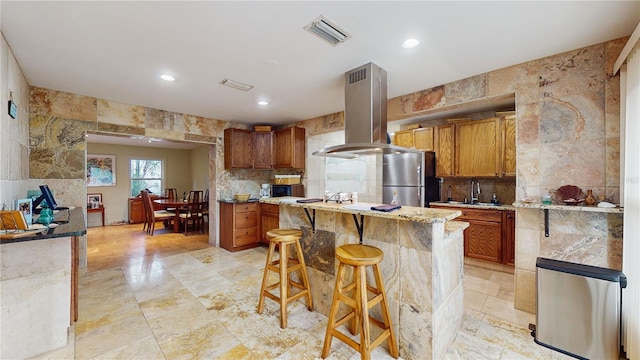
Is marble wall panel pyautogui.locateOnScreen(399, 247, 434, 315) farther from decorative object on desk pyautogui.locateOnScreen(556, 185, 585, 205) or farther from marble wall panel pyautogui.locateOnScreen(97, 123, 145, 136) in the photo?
marble wall panel pyautogui.locateOnScreen(97, 123, 145, 136)

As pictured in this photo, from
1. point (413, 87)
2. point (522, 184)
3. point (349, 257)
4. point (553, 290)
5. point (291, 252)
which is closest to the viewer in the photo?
point (349, 257)

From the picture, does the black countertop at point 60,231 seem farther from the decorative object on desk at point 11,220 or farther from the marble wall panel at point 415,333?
the marble wall panel at point 415,333

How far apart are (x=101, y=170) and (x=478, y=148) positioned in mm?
9006

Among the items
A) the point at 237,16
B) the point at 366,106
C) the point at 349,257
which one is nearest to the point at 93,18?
the point at 237,16

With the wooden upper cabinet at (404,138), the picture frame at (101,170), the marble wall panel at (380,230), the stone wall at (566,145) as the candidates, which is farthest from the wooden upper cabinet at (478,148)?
the picture frame at (101,170)

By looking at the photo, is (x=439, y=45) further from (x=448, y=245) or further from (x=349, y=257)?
(x=349, y=257)

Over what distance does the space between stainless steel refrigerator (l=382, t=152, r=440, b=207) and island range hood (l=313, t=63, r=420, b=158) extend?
172 centimetres

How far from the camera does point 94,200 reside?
271 inches

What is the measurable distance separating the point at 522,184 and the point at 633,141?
80 centimetres

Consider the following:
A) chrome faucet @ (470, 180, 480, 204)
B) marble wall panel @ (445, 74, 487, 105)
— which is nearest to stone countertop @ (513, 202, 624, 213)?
marble wall panel @ (445, 74, 487, 105)

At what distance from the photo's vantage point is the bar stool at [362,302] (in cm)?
169

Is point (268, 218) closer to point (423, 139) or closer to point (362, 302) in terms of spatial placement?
point (423, 139)

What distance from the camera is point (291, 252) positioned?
2801 mm

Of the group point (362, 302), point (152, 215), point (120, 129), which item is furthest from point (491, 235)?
point (152, 215)
